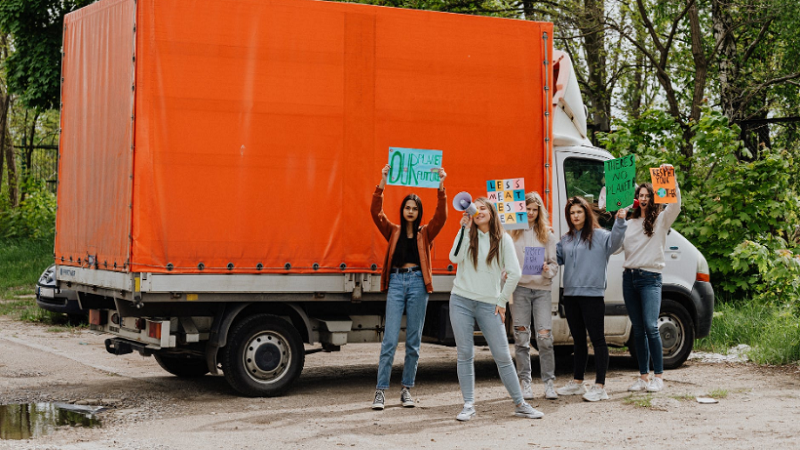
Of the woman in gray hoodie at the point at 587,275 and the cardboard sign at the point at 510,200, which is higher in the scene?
the cardboard sign at the point at 510,200

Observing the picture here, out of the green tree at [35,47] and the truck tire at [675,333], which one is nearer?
Answer: the truck tire at [675,333]

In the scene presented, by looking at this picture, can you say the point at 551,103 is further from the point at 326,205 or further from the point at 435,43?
the point at 326,205

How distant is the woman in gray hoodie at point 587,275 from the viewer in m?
8.23

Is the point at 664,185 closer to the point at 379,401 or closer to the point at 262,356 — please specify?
the point at 379,401

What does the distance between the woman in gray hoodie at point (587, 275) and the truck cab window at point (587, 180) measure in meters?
1.08

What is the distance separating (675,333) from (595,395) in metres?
2.35

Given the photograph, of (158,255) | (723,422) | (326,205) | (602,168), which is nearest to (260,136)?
(326,205)

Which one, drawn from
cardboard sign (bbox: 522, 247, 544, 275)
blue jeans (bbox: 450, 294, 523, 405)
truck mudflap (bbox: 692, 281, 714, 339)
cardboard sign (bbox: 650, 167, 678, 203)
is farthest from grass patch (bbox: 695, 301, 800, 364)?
blue jeans (bbox: 450, 294, 523, 405)

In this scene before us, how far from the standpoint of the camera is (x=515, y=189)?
328 inches

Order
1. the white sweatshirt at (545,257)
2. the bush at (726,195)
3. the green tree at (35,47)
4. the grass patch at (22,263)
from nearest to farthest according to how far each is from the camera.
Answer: the white sweatshirt at (545,257)
the bush at (726,195)
the green tree at (35,47)
the grass patch at (22,263)

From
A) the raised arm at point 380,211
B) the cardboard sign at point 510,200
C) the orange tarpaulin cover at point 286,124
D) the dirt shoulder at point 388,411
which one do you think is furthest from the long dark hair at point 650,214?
the raised arm at point 380,211

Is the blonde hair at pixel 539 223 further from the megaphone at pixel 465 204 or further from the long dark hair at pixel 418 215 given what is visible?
the megaphone at pixel 465 204

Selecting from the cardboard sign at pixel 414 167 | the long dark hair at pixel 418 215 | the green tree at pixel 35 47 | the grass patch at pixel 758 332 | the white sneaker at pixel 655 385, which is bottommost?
the white sneaker at pixel 655 385

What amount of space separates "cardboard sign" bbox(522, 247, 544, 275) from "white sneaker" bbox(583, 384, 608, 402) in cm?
118
